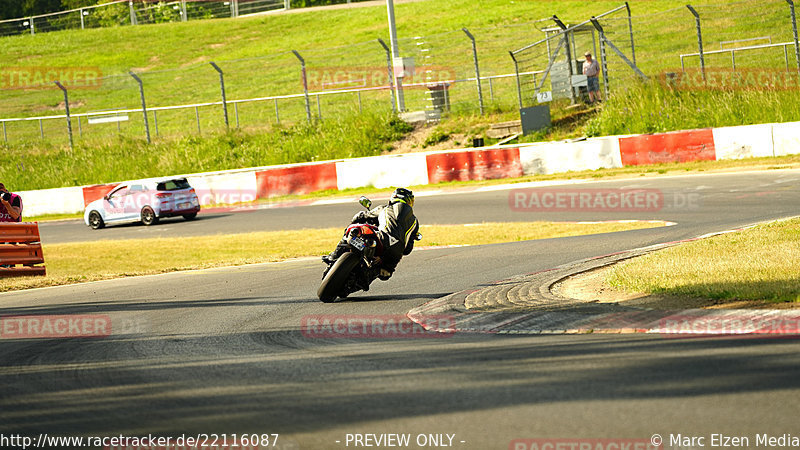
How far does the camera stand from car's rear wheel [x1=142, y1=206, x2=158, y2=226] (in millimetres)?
24922

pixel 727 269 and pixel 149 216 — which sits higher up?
pixel 149 216

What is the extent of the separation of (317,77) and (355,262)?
35304 mm

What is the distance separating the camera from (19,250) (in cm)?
1537

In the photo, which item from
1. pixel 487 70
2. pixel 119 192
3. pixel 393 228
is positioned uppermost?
pixel 487 70

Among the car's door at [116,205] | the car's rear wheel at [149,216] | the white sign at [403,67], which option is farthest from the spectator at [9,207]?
the white sign at [403,67]

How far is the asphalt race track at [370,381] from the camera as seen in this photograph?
15.9 ft

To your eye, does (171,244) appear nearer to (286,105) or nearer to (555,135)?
(555,135)

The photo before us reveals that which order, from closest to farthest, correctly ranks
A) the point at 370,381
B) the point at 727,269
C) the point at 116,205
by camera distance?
the point at 370,381 → the point at 727,269 → the point at 116,205

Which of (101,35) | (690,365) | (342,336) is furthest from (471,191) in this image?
(101,35)

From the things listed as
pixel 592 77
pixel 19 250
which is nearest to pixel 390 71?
pixel 592 77

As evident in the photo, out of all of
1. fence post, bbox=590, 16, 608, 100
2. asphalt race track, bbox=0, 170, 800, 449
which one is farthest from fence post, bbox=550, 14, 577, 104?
asphalt race track, bbox=0, 170, 800, 449

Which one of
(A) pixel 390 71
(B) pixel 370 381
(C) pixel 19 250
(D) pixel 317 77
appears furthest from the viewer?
(D) pixel 317 77

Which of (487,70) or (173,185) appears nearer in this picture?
(173,185)

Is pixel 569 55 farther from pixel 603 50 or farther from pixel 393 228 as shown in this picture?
pixel 393 228
